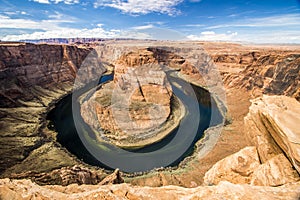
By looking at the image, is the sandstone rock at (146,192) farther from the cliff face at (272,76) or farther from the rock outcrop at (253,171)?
the cliff face at (272,76)

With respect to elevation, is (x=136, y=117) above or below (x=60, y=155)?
above

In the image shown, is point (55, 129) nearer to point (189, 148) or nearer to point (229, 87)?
point (189, 148)

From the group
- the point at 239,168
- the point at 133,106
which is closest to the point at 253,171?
the point at 239,168

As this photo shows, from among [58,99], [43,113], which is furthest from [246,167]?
[58,99]

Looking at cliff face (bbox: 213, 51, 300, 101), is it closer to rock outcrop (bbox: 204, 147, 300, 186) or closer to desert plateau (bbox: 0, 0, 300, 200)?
desert plateau (bbox: 0, 0, 300, 200)

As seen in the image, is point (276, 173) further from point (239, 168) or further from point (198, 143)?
point (198, 143)

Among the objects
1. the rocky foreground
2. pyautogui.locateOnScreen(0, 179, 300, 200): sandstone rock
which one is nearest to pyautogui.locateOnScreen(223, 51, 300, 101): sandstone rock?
the rocky foreground

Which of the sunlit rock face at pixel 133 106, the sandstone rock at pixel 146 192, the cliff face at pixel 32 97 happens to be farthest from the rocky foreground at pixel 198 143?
the sunlit rock face at pixel 133 106
